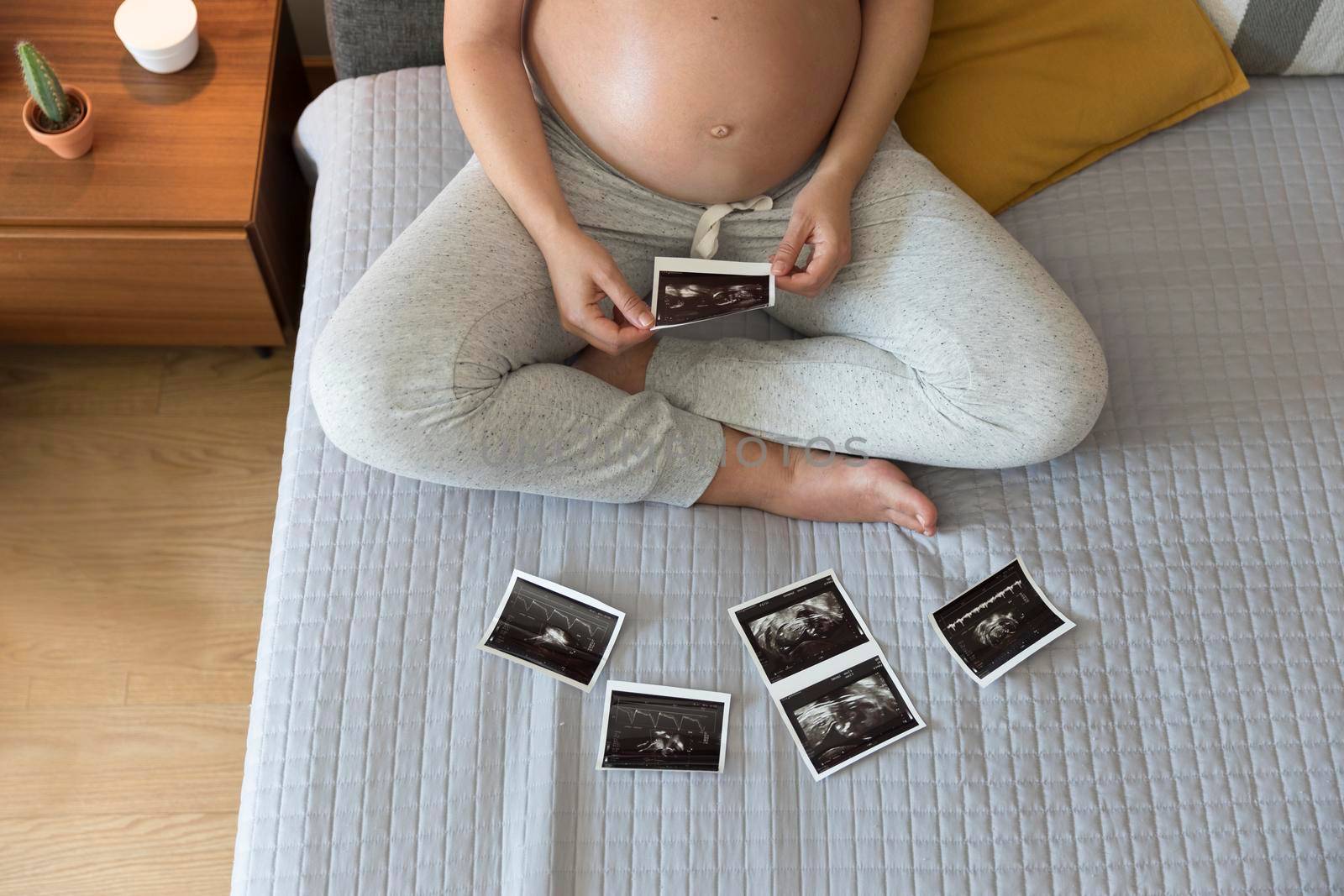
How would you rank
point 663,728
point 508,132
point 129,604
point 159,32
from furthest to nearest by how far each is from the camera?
point 129,604
point 159,32
point 508,132
point 663,728

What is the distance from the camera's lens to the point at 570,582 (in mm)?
1209

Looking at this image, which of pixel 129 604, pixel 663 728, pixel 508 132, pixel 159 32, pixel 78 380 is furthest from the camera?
pixel 78 380

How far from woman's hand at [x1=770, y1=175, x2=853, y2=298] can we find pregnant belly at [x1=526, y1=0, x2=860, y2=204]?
0.07 m

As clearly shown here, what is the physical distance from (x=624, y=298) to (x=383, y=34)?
66 cm

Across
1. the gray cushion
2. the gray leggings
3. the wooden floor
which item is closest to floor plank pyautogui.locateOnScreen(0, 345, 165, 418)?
the wooden floor

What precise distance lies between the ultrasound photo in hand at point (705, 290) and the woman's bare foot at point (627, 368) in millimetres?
127

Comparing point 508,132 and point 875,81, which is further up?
point 875,81

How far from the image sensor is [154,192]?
1.38 meters

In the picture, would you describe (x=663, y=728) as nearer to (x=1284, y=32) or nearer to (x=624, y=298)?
(x=624, y=298)

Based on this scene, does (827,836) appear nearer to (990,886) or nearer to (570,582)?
(990,886)

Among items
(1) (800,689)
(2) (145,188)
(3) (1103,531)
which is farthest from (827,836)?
(2) (145,188)

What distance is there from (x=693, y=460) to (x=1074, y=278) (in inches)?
23.9

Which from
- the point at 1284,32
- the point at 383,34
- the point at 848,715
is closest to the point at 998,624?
the point at 848,715

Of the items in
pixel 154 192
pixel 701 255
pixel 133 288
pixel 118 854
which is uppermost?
pixel 701 255
